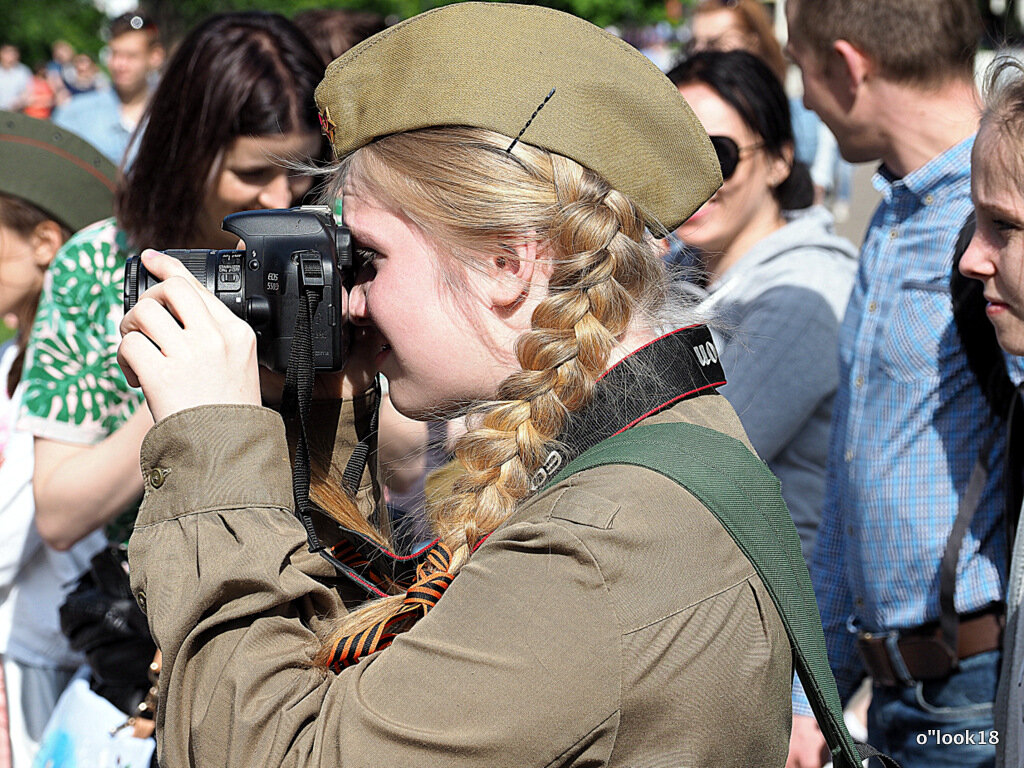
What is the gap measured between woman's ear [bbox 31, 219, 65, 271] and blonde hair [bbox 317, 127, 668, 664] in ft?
5.53

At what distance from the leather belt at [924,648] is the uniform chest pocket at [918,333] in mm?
499

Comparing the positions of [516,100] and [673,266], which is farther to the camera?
[673,266]

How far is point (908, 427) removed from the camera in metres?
2.21

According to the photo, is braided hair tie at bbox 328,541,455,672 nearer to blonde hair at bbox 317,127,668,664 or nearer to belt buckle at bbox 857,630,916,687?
blonde hair at bbox 317,127,668,664

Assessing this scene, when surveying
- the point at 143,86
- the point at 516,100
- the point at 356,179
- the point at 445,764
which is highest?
the point at 516,100

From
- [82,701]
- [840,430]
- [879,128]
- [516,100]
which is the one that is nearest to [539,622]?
[516,100]

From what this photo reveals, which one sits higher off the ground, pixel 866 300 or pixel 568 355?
pixel 568 355

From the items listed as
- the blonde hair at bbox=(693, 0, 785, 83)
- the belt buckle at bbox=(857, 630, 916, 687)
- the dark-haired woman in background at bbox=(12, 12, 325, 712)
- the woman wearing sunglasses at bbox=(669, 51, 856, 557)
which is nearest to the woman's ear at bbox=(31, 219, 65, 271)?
the dark-haired woman in background at bbox=(12, 12, 325, 712)

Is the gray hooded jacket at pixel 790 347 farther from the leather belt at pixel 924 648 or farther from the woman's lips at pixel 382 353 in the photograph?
the woman's lips at pixel 382 353

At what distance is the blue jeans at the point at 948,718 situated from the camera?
6.72ft

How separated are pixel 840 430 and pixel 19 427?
1761 mm

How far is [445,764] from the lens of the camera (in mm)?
1048

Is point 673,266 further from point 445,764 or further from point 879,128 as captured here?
point 879,128

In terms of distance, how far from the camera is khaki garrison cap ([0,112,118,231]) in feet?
8.50
